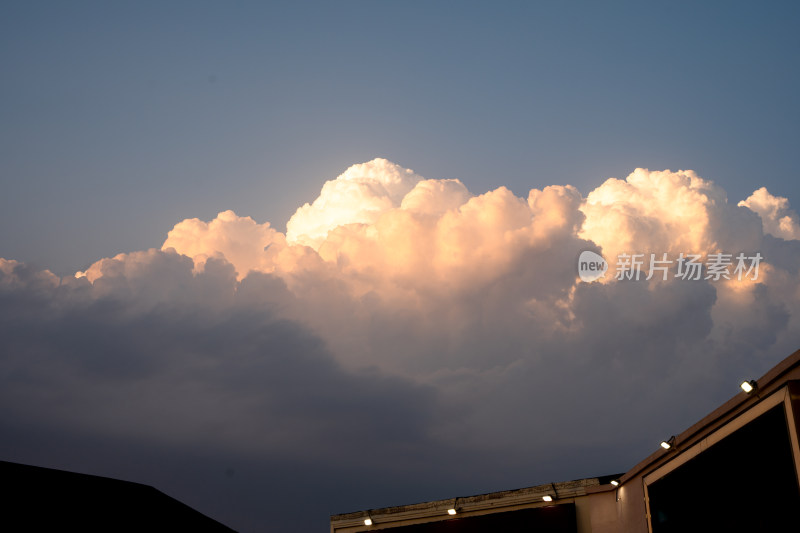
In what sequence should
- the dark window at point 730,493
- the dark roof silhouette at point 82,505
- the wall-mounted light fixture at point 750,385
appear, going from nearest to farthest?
the wall-mounted light fixture at point 750,385 → the dark window at point 730,493 → the dark roof silhouette at point 82,505

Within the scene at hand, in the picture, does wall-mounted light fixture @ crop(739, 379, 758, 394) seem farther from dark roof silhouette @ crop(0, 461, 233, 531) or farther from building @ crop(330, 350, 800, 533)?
dark roof silhouette @ crop(0, 461, 233, 531)

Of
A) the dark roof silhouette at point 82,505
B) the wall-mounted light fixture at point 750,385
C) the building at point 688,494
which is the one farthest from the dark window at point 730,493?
the dark roof silhouette at point 82,505

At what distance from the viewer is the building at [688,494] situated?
1507cm

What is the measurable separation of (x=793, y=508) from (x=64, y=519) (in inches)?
1152

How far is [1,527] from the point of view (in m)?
29.0

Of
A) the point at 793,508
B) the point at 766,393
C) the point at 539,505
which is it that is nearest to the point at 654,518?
the point at 793,508

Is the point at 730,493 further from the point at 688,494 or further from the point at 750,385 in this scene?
the point at 750,385

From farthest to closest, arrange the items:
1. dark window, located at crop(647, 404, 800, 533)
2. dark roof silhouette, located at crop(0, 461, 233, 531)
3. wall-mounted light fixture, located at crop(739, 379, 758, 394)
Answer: dark roof silhouette, located at crop(0, 461, 233, 531) < dark window, located at crop(647, 404, 800, 533) < wall-mounted light fixture, located at crop(739, 379, 758, 394)

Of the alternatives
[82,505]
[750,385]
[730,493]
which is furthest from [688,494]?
[82,505]

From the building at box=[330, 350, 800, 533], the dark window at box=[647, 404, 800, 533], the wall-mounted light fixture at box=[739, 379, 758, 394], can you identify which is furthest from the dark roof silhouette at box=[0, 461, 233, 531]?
the wall-mounted light fixture at box=[739, 379, 758, 394]

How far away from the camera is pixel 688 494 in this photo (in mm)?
22547

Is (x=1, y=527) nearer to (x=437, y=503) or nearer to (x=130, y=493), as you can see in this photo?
(x=130, y=493)

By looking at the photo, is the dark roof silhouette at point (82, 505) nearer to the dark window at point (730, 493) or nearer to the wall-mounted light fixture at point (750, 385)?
the dark window at point (730, 493)

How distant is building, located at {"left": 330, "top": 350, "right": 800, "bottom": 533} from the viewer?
1507 centimetres
